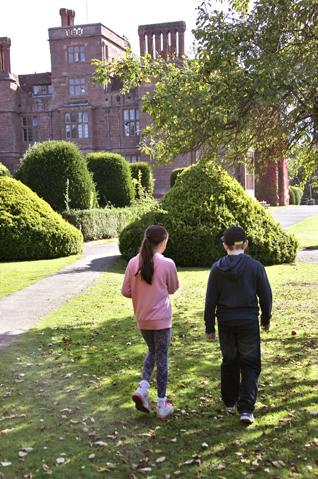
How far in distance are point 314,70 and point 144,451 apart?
4444 millimetres

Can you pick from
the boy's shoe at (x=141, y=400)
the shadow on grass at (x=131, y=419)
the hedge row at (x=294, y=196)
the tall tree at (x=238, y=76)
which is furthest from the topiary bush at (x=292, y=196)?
the boy's shoe at (x=141, y=400)

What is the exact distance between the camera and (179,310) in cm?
886

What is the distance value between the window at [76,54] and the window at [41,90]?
396 cm

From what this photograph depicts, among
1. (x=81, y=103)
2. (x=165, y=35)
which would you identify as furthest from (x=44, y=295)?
(x=165, y=35)

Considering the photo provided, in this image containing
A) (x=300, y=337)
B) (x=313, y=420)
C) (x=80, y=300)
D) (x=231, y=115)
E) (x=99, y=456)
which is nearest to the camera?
(x=99, y=456)

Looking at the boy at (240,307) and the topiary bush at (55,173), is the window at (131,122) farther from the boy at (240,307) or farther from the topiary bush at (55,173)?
the boy at (240,307)

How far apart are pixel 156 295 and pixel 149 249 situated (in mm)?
389

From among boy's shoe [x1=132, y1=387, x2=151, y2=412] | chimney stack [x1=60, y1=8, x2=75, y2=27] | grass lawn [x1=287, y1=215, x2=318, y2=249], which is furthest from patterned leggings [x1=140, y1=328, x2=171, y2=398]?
chimney stack [x1=60, y1=8, x2=75, y2=27]

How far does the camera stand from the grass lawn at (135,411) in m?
3.60

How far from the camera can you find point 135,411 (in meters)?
4.52

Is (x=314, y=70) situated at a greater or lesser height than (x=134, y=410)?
greater

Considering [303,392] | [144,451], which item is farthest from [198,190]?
[144,451]

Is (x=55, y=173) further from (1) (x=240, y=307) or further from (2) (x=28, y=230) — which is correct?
(1) (x=240, y=307)

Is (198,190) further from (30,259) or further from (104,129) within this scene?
(104,129)
